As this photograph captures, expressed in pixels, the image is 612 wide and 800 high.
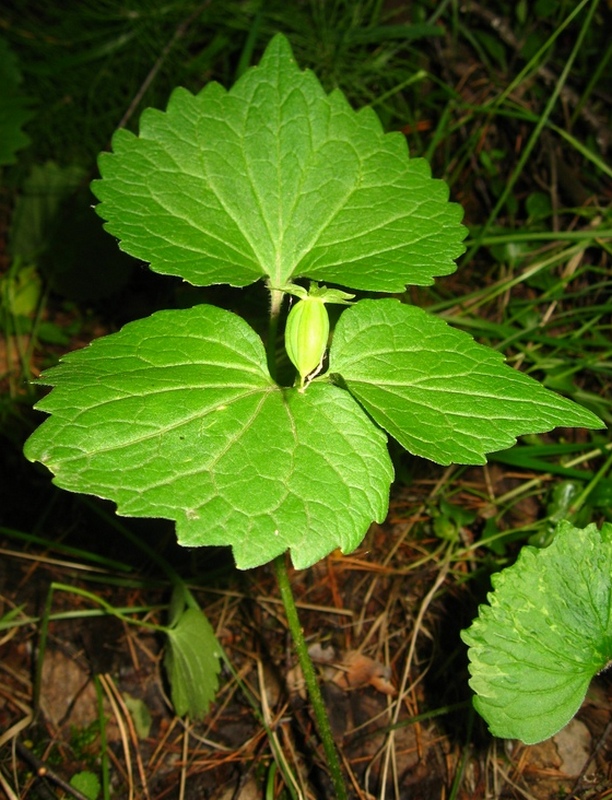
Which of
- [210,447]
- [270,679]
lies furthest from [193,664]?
[210,447]

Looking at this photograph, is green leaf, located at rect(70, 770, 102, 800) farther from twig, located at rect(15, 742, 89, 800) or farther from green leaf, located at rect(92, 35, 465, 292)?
green leaf, located at rect(92, 35, 465, 292)

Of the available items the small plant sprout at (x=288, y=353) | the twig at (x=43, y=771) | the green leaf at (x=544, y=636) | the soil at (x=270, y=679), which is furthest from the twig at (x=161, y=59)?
the green leaf at (x=544, y=636)

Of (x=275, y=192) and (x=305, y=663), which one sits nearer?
(x=305, y=663)

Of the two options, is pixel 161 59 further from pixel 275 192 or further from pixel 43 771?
pixel 43 771

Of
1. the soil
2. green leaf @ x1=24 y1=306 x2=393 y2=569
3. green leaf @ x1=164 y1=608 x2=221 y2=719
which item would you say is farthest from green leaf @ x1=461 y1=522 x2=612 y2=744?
green leaf @ x1=164 y1=608 x2=221 y2=719

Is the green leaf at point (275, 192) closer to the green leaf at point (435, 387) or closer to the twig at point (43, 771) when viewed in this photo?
the green leaf at point (435, 387)

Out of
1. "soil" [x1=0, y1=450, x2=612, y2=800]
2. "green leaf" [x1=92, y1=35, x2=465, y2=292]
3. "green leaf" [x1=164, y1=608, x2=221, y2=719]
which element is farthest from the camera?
"green leaf" [x1=164, y1=608, x2=221, y2=719]
